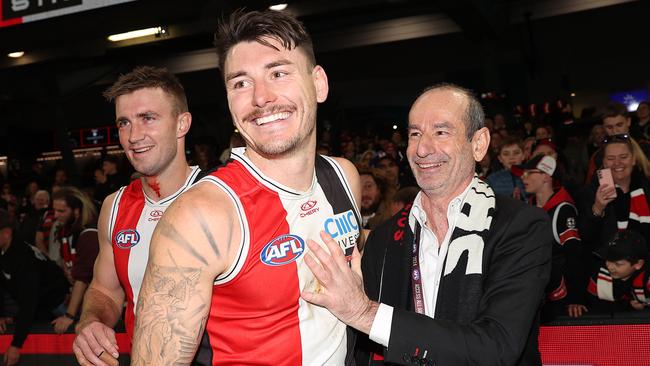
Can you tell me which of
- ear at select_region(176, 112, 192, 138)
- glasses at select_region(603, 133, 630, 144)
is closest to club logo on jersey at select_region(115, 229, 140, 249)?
ear at select_region(176, 112, 192, 138)

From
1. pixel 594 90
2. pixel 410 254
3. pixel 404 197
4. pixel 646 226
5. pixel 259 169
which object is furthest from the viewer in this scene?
pixel 594 90

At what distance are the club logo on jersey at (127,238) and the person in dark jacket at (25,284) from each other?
2.27m

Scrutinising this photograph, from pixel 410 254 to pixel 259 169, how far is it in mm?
772

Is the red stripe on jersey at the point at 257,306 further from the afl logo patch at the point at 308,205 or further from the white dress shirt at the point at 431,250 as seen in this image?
the white dress shirt at the point at 431,250

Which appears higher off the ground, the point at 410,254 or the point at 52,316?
the point at 410,254

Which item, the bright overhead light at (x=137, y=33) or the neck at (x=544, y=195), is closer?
the neck at (x=544, y=195)

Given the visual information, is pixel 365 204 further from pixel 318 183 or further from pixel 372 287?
pixel 318 183

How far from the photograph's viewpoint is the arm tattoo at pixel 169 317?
196cm

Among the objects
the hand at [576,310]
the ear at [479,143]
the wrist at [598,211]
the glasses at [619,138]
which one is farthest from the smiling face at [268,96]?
the glasses at [619,138]

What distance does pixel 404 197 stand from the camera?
5.38 m

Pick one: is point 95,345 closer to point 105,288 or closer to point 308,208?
point 105,288

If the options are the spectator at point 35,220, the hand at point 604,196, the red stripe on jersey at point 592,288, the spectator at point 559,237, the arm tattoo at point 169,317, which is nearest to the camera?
the arm tattoo at point 169,317

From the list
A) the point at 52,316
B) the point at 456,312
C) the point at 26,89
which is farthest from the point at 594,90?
the point at 456,312

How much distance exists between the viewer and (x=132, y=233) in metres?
3.32
